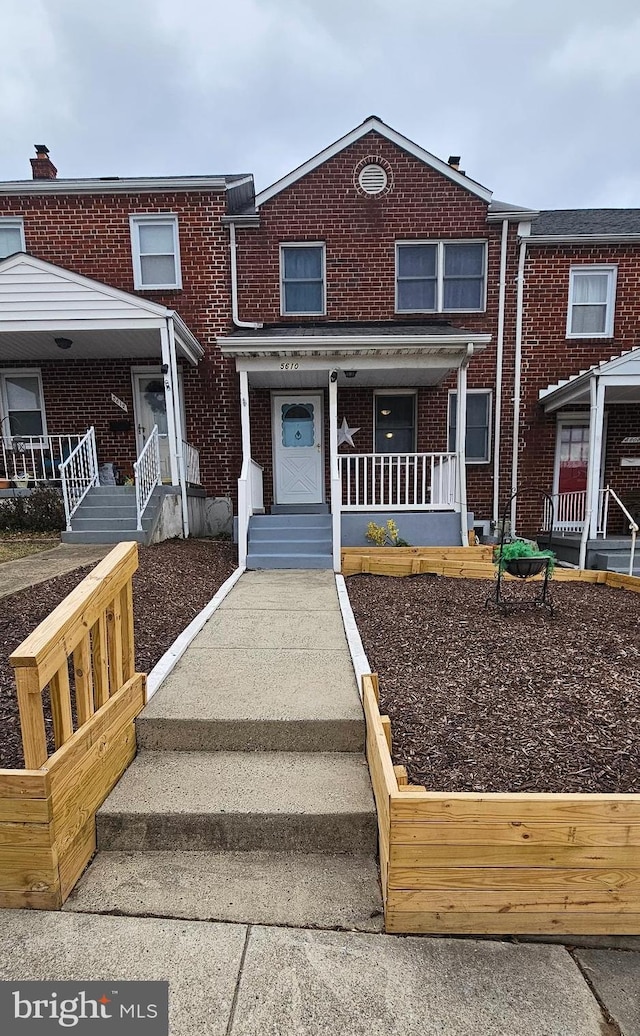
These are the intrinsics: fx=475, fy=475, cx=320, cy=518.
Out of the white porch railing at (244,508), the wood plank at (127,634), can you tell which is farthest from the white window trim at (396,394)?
the wood plank at (127,634)

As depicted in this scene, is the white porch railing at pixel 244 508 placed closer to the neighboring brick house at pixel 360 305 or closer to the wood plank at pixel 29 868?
the neighboring brick house at pixel 360 305

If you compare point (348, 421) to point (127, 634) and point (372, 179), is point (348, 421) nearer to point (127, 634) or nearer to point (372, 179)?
point (372, 179)

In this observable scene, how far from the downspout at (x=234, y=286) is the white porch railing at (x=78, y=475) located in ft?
11.8

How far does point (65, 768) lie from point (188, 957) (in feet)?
2.76

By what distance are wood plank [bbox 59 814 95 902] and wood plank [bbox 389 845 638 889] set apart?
1319mm

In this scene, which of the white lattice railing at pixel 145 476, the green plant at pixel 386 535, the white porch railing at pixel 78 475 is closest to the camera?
the green plant at pixel 386 535

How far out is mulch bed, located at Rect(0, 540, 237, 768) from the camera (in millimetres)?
2873

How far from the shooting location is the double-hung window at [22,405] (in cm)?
999

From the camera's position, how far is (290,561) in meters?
6.88

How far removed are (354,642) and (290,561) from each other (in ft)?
10.4

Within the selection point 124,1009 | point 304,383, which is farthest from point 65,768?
point 304,383

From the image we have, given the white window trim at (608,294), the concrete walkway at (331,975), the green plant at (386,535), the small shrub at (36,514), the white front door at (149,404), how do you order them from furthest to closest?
the white front door at (149,404) → the white window trim at (608,294) → the small shrub at (36,514) → the green plant at (386,535) → the concrete walkway at (331,975)

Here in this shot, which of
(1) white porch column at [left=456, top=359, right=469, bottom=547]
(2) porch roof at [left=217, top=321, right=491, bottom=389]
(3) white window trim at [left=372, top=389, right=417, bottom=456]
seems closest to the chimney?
(2) porch roof at [left=217, top=321, right=491, bottom=389]

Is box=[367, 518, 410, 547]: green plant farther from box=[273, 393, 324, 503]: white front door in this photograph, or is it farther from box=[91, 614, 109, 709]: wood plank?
box=[91, 614, 109, 709]: wood plank
